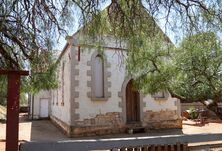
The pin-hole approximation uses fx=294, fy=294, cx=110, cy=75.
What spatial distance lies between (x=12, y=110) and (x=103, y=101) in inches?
427

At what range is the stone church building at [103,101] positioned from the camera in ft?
46.2

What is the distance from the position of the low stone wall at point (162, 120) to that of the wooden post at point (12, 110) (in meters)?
12.2

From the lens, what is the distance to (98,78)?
14859 millimetres

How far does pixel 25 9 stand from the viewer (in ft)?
20.1

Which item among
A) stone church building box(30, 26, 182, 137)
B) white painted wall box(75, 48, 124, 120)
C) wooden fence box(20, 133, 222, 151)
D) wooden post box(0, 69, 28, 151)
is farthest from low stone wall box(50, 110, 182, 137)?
wooden post box(0, 69, 28, 151)

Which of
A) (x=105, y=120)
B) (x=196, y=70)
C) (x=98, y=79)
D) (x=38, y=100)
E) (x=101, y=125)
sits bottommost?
(x=101, y=125)

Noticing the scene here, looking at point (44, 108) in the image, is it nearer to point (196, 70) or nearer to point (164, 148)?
point (196, 70)

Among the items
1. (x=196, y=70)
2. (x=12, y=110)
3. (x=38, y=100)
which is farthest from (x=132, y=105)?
(x=38, y=100)

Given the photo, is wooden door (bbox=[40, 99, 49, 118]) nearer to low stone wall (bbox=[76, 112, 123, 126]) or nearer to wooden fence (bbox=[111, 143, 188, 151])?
low stone wall (bbox=[76, 112, 123, 126])

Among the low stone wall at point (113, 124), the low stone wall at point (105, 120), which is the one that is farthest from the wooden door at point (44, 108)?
the low stone wall at point (105, 120)

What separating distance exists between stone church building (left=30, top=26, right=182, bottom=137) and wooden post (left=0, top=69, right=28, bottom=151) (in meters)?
9.23

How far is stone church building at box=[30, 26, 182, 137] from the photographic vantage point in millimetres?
14070

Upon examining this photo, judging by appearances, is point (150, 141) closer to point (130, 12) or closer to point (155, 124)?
point (130, 12)

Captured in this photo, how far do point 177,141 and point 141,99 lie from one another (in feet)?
35.4
